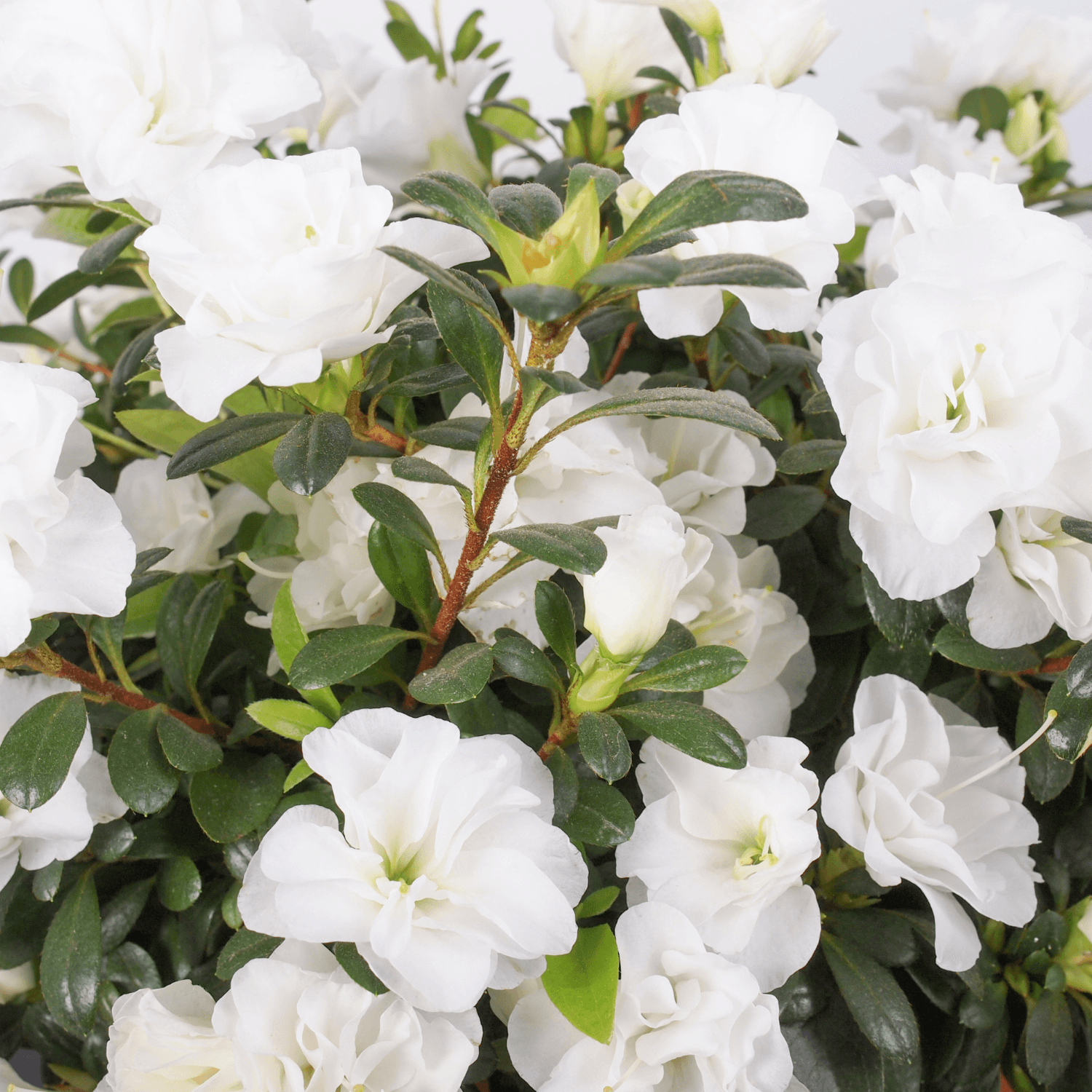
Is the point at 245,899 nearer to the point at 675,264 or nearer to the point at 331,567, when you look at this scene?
the point at 331,567

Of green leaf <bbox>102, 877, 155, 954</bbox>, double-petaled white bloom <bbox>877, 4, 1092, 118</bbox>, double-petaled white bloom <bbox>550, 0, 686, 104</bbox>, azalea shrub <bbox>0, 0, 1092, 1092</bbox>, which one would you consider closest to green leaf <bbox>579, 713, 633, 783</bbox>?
azalea shrub <bbox>0, 0, 1092, 1092</bbox>

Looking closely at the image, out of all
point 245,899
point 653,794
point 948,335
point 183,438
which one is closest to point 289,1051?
point 245,899

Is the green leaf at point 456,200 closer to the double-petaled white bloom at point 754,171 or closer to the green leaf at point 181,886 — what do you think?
the double-petaled white bloom at point 754,171

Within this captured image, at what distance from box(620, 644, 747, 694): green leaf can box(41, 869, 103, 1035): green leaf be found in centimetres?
33

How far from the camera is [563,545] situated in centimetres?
50

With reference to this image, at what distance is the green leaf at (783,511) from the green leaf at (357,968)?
1.18 feet

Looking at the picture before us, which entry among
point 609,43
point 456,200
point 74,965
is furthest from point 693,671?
point 609,43

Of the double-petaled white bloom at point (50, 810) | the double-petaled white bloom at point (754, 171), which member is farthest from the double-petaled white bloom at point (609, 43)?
the double-petaled white bloom at point (50, 810)

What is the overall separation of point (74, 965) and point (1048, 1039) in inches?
21.9

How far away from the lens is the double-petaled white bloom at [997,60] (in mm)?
1041

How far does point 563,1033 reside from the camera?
573mm

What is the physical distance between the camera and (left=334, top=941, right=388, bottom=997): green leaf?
52 centimetres

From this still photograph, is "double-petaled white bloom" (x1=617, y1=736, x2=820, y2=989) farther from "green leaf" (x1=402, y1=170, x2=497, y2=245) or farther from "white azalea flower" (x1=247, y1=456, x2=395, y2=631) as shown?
"green leaf" (x1=402, y1=170, x2=497, y2=245)

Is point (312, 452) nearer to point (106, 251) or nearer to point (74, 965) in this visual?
point (106, 251)
